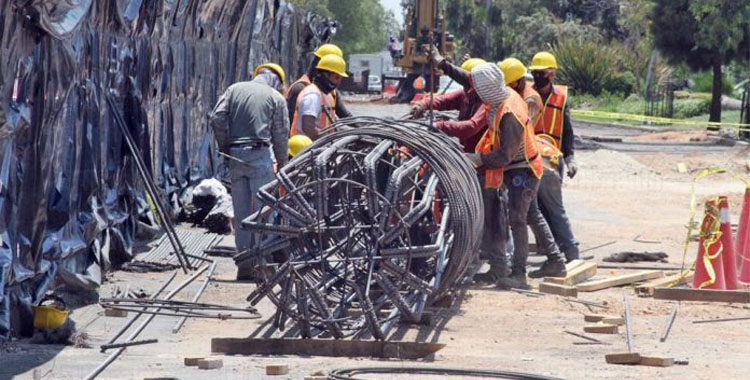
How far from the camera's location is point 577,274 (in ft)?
41.8

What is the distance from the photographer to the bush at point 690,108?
53237mm

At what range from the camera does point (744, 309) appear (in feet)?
37.6

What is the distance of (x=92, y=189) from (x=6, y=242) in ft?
9.80

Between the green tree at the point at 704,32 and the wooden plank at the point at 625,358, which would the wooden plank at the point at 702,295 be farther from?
the green tree at the point at 704,32

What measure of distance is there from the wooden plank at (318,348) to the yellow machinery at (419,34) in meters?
35.8

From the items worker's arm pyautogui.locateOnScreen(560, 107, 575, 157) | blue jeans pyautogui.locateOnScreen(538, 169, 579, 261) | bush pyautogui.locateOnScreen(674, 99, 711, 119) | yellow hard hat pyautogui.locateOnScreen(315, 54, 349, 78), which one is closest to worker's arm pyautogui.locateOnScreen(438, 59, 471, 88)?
yellow hard hat pyautogui.locateOnScreen(315, 54, 349, 78)

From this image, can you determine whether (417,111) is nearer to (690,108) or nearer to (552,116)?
(552,116)

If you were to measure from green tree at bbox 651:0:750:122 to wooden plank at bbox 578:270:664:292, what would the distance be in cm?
2843

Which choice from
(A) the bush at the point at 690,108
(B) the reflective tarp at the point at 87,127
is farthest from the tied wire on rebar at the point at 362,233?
(A) the bush at the point at 690,108

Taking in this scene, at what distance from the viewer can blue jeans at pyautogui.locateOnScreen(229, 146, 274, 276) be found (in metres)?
12.8

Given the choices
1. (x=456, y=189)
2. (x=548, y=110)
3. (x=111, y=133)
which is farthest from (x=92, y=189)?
(x=548, y=110)

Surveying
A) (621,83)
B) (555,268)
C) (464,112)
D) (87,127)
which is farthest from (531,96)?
(621,83)

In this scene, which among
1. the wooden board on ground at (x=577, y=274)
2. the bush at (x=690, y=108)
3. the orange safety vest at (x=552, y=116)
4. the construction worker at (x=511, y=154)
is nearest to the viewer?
the construction worker at (x=511, y=154)

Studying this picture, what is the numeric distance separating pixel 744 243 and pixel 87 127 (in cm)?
565
